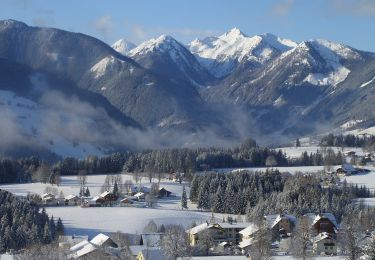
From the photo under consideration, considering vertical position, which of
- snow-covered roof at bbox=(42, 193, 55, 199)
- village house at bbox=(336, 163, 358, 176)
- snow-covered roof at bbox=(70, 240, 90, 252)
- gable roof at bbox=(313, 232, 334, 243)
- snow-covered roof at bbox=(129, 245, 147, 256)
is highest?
village house at bbox=(336, 163, 358, 176)

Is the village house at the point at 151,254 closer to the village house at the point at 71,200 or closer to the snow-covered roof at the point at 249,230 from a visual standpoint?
the snow-covered roof at the point at 249,230

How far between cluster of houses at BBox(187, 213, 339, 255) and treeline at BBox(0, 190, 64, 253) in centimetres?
1777

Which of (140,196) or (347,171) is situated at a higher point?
(347,171)

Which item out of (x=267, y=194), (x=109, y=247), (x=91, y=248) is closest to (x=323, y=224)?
(x=109, y=247)

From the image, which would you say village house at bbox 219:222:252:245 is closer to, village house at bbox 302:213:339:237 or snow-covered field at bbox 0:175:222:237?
snow-covered field at bbox 0:175:222:237

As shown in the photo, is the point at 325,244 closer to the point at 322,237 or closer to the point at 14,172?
the point at 322,237

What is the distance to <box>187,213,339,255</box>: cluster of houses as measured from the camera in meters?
91.1

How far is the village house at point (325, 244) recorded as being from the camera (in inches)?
3531

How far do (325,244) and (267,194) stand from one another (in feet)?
154

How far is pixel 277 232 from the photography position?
4053 inches

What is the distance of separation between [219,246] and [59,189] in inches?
2605

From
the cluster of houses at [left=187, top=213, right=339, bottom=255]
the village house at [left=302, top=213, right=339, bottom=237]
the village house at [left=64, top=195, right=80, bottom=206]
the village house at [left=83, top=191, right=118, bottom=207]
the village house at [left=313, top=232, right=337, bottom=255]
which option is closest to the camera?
the village house at [left=313, top=232, right=337, bottom=255]

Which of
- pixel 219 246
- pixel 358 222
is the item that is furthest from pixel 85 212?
pixel 358 222

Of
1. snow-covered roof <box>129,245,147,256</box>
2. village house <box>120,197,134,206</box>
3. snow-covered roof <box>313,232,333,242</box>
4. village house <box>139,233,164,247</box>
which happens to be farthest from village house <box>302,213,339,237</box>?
village house <box>120,197,134,206</box>
